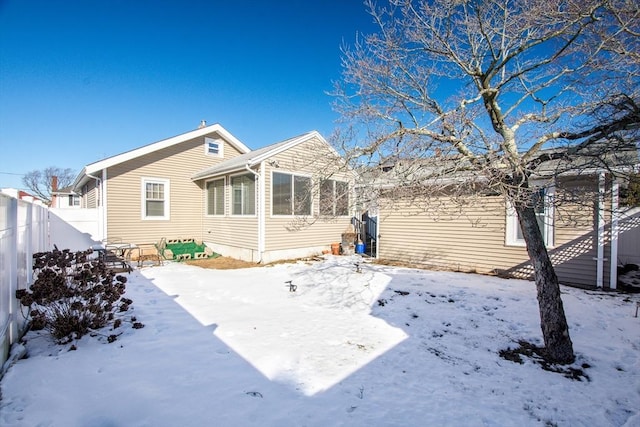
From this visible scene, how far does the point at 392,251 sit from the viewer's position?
1045 centimetres

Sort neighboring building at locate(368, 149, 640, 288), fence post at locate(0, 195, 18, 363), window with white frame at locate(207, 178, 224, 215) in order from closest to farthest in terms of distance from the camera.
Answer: fence post at locate(0, 195, 18, 363)
neighboring building at locate(368, 149, 640, 288)
window with white frame at locate(207, 178, 224, 215)

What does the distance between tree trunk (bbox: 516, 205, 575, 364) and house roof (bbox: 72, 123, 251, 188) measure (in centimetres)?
1159

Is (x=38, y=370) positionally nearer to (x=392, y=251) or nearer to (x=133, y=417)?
(x=133, y=417)

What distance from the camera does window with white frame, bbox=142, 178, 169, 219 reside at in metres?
11.0

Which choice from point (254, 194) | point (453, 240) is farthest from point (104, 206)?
point (453, 240)

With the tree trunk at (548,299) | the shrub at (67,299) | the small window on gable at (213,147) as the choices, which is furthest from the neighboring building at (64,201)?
the tree trunk at (548,299)

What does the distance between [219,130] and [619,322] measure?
13.6m

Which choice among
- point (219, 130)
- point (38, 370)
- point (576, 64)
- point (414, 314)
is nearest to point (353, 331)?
point (414, 314)

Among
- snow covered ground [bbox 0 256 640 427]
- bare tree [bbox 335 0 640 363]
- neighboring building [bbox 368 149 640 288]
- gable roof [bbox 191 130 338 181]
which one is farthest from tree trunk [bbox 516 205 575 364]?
gable roof [bbox 191 130 338 181]

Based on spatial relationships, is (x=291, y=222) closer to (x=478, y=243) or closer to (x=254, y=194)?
(x=254, y=194)

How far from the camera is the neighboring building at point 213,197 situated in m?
9.77

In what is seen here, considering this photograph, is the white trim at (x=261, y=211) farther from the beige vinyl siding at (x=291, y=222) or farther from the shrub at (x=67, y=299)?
the shrub at (x=67, y=299)

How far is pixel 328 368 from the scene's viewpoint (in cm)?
325

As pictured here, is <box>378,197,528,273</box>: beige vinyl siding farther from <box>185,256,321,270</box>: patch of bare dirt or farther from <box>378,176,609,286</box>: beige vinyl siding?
<box>185,256,321,270</box>: patch of bare dirt
